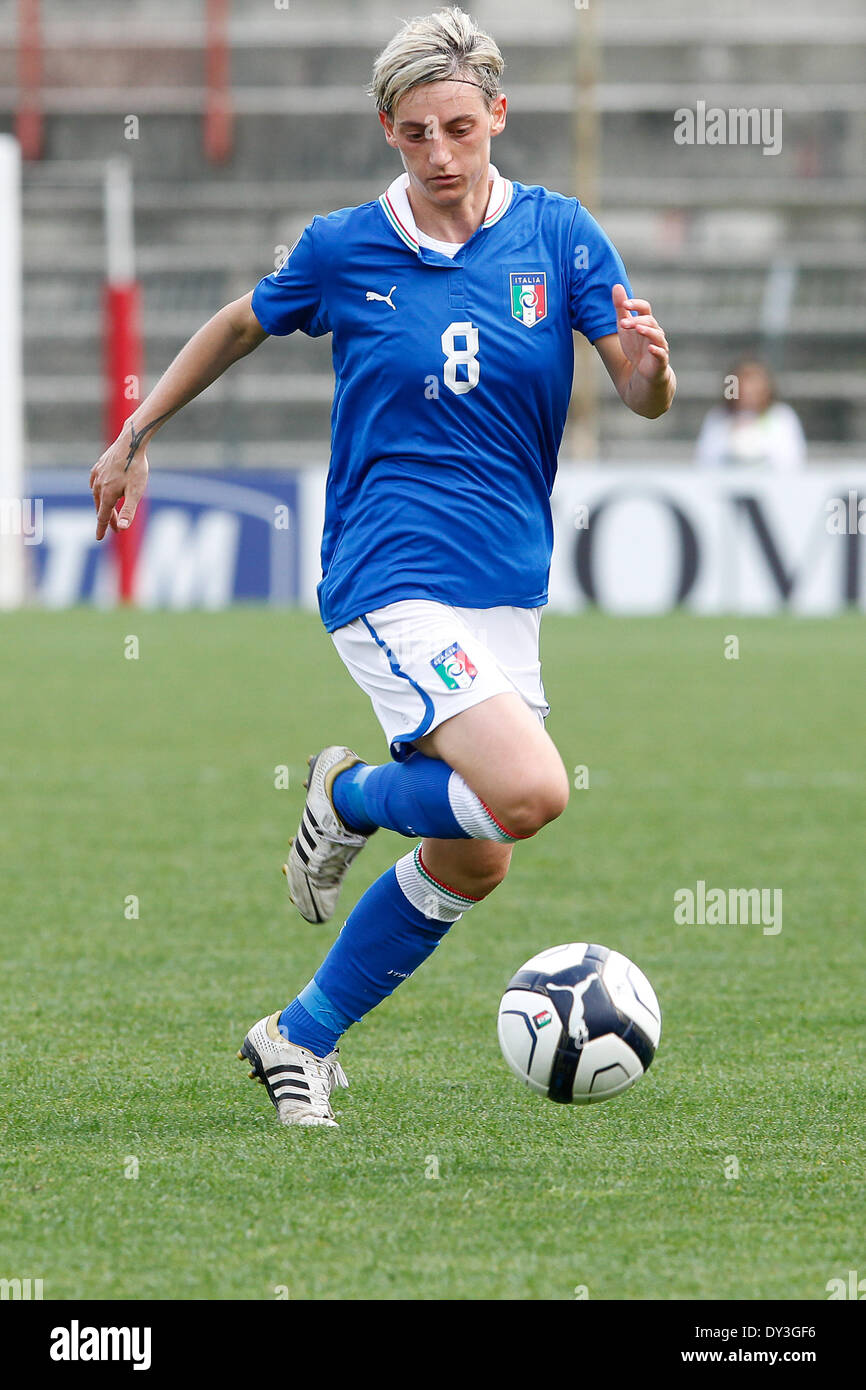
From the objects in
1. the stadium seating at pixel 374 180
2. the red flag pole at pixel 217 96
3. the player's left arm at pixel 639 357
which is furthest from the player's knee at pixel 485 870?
the red flag pole at pixel 217 96

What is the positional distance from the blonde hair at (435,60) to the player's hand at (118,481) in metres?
0.80

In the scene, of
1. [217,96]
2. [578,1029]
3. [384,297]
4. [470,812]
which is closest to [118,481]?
[384,297]

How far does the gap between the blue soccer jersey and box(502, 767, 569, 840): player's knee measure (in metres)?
0.41

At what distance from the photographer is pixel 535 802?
11.5 feet

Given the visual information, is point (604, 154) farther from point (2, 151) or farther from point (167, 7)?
point (2, 151)

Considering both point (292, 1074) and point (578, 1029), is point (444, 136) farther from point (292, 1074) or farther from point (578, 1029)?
point (292, 1074)

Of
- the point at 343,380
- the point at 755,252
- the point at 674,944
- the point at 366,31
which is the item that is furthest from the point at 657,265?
the point at 343,380

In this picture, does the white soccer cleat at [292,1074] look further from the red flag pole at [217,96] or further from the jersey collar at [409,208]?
the red flag pole at [217,96]

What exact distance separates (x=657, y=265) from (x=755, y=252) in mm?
1233

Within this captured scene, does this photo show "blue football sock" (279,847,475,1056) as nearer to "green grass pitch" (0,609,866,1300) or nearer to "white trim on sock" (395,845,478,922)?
"white trim on sock" (395,845,478,922)

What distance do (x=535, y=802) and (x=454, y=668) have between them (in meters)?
0.28

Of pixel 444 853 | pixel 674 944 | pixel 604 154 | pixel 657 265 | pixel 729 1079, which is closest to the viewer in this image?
pixel 444 853

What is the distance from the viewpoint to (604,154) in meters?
22.0

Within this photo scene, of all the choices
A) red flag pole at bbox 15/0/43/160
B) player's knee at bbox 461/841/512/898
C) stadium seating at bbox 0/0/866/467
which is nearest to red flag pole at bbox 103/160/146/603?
stadium seating at bbox 0/0/866/467
